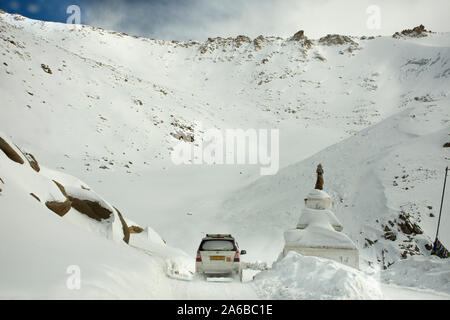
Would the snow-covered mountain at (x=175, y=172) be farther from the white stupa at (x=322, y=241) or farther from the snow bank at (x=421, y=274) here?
the white stupa at (x=322, y=241)

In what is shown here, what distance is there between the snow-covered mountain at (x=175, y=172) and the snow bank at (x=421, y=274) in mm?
166

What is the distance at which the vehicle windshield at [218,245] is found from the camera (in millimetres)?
10969

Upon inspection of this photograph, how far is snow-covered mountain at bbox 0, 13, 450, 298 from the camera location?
7926mm

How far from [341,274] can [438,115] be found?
1381 inches

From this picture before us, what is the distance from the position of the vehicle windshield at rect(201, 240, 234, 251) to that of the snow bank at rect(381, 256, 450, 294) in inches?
285

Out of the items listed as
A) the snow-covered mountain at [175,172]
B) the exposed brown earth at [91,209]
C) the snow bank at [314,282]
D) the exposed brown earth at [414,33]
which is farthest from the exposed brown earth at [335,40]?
the snow bank at [314,282]

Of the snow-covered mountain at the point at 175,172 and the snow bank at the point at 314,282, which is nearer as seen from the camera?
the snow bank at the point at 314,282

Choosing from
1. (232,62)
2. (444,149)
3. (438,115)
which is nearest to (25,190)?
(444,149)

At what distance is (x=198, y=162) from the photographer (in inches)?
1702

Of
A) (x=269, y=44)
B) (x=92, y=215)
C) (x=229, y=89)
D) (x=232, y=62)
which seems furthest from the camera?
(x=269, y=44)

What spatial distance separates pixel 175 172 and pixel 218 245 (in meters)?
28.5

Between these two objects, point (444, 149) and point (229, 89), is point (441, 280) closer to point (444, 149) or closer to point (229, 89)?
point (444, 149)

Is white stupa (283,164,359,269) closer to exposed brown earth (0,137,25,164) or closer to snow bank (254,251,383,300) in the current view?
snow bank (254,251,383,300)


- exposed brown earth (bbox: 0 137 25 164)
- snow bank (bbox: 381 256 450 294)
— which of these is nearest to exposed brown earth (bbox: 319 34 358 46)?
snow bank (bbox: 381 256 450 294)
